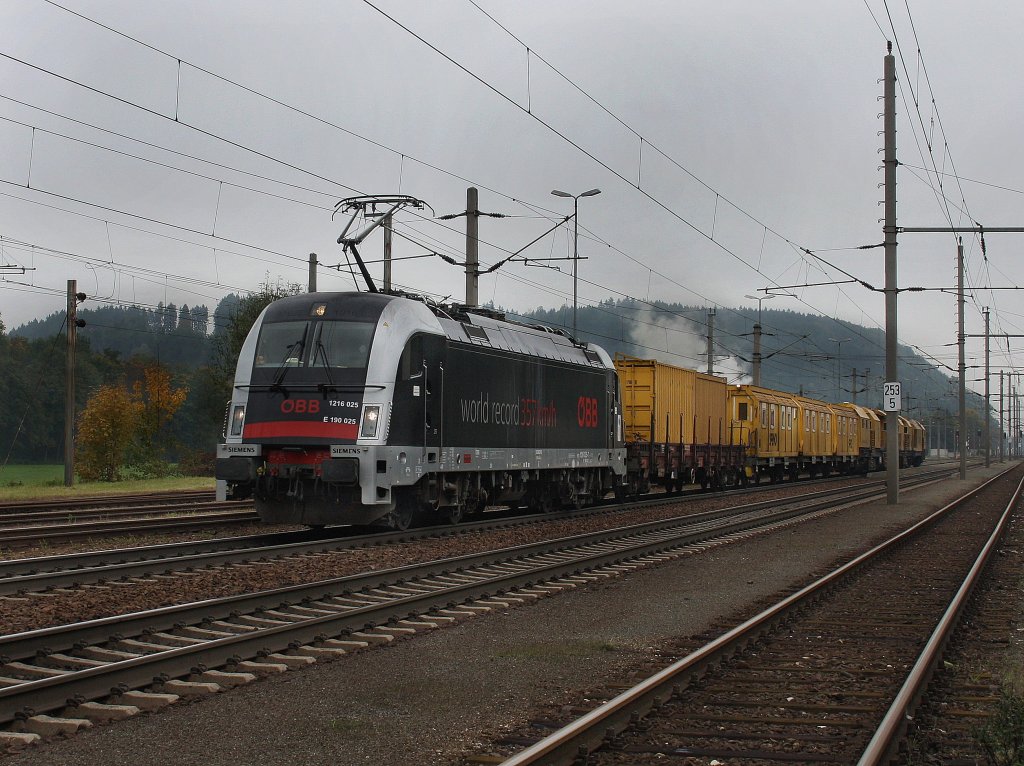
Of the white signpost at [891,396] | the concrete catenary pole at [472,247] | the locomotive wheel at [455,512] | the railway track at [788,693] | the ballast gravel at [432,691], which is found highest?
the concrete catenary pole at [472,247]

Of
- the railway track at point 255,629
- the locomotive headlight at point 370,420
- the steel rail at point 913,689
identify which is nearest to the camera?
the steel rail at point 913,689

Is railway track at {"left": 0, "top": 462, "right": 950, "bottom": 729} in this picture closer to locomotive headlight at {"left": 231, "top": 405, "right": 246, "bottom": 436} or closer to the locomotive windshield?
the locomotive windshield

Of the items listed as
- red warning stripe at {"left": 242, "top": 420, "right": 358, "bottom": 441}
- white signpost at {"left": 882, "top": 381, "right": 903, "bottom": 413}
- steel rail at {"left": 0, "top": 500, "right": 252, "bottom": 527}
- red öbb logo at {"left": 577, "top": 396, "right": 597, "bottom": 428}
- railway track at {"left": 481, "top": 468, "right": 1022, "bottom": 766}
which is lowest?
railway track at {"left": 481, "top": 468, "right": 1022, "bottom": 766}

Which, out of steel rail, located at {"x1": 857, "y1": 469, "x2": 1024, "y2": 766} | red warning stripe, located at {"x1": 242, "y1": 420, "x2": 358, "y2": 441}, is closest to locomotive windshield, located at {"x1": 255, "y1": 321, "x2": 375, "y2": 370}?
red warning stripe, located at {"x1": 242, "y1": 420, "x2": 358, "y2": 441}

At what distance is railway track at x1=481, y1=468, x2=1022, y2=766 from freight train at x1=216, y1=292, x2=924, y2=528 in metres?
6.51

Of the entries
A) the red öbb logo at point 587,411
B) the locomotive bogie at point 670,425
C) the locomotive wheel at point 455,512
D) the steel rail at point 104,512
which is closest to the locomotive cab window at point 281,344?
the locomotive wheel at point 455,512

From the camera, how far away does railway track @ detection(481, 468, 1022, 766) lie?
5586 mm

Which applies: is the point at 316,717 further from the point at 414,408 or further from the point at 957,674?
the point at 414,408

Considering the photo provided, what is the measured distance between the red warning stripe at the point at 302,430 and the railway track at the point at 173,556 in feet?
4.80

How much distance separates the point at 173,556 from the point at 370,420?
324 cm

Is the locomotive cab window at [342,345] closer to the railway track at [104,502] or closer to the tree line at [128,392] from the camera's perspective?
the railway track at [104,502]

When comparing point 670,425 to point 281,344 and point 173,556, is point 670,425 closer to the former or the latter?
point 281,344

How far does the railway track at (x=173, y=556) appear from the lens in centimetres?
1077

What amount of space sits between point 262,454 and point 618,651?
8.22m
